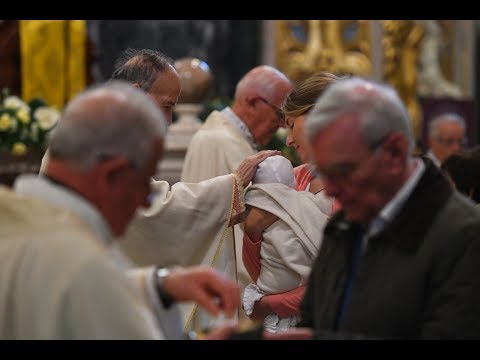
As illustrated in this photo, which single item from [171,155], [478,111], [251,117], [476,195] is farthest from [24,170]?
[478,111]

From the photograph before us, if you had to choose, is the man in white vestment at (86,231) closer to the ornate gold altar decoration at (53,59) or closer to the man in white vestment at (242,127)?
the man in white vestment at (242,127)

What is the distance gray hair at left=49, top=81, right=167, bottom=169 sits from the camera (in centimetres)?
265

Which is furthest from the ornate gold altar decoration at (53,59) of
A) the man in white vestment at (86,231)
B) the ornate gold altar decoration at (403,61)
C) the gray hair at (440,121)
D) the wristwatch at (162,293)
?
the man in white vestment at (86,231)

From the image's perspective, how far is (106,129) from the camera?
104 inches

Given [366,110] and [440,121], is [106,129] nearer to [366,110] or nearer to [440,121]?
[366,110]

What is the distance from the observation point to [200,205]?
16.0 ft

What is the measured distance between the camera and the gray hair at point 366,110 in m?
2.94

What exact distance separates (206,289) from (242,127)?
11.4 feet

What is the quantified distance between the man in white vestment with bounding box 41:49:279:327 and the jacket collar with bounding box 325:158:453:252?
1.76 m

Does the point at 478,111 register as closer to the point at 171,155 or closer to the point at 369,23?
the point at 369,23

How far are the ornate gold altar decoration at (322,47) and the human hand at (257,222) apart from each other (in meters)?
7.63

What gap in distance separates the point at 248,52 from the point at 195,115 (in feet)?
10.6

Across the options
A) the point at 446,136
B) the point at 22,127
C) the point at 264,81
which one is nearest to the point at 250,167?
the point at 264,81

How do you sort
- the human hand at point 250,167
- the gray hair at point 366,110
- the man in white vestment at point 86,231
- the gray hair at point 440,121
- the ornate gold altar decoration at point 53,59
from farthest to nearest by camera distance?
1. the gray hair at point 440,121
2. the ornate gold altar decoration at point 53,59
3. the human hand at point 250,167
4. the gray hair at point 366,110
5. the man in white vestment at point 86,231
